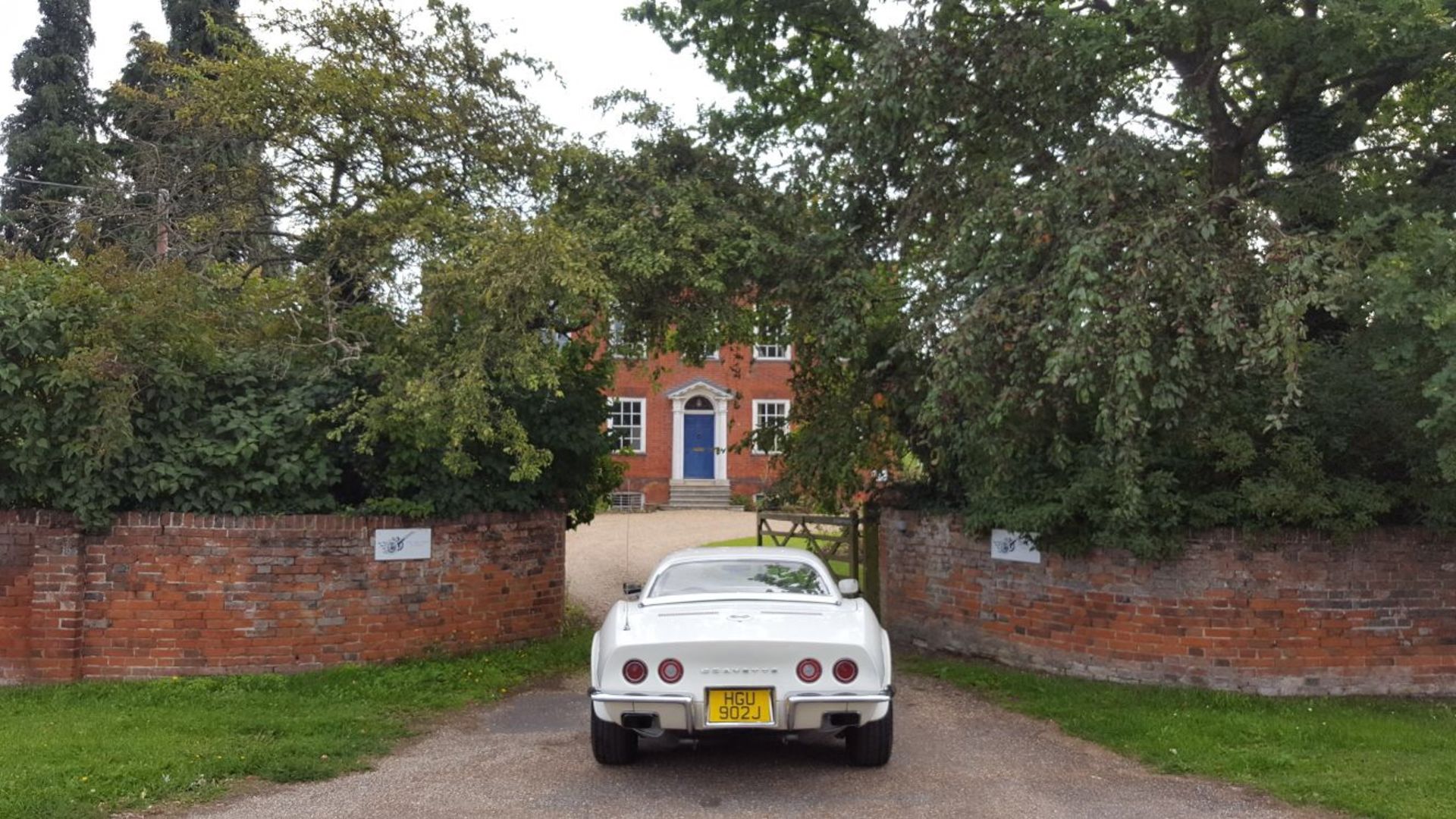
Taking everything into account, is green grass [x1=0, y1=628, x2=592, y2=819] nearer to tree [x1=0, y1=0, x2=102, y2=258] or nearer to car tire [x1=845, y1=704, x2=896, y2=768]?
car tire [x1=845, y1=704, x2=896, y2=768]

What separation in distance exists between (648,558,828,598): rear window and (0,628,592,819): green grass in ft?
7.36

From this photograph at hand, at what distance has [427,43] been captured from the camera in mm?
11312

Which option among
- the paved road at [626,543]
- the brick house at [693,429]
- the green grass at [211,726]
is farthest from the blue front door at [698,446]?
the green grass at [211,726]

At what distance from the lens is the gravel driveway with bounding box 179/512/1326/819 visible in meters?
6.06

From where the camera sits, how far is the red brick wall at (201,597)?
925 centimetres

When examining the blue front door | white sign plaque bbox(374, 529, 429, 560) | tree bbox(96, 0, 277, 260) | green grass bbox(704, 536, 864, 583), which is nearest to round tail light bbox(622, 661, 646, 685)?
white sign plaque bbox(374, 529, 429, 560)

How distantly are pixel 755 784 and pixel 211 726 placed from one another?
3.98 m

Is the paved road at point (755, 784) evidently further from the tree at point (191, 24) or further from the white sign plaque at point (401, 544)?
the tree at point (191, 24)

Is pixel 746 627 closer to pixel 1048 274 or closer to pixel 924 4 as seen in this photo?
pixel 1048 274

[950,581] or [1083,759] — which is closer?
[1083,759]

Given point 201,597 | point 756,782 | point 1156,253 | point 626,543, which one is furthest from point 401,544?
point 626,543

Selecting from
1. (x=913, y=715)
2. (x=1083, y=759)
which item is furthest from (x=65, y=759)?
(x=1083, y=759)

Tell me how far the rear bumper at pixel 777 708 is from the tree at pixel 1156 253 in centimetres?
288

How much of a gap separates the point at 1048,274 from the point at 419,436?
17.7 ft
